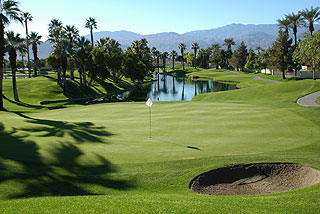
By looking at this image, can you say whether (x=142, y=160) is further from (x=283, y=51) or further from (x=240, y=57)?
(x=240, y=57)

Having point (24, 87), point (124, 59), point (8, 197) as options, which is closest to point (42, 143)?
point (8, 197)

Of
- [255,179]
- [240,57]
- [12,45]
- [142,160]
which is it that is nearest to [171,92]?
[12,45]

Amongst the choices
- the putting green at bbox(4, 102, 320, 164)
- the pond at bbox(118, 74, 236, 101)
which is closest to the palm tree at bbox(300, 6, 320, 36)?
the pond at bbox(118, 74, 236, 101)

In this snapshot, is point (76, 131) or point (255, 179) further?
point (76, 131)

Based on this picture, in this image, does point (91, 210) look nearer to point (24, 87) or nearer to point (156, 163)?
point (156, 163)

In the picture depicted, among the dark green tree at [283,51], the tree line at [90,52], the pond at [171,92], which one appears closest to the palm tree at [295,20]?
the tree line at [90,52]

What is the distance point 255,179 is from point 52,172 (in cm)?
901

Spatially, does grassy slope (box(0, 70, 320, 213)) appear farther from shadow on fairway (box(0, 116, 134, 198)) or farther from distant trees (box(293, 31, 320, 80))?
distant trees (box(293, 31, 320, 80))

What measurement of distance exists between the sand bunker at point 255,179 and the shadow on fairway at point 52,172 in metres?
3.35

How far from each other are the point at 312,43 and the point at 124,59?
2379 inches

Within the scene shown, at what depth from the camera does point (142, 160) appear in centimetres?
1298

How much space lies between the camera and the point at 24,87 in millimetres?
58938

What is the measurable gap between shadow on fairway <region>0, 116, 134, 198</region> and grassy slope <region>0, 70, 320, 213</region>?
0.04 metres

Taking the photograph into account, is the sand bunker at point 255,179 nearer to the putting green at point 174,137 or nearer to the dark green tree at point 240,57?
the putting green at point 174,137
